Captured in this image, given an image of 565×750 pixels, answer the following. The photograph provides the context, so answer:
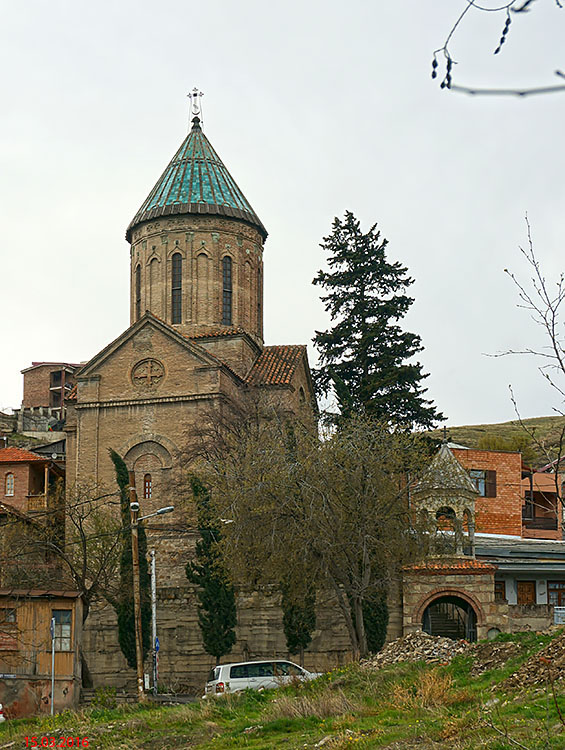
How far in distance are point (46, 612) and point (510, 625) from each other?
14401 millimetres

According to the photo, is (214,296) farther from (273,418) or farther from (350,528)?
(350,528)

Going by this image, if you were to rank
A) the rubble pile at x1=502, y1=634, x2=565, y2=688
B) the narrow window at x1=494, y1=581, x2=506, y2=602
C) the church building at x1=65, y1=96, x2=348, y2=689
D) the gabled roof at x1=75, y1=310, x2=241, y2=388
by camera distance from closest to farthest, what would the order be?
1. the rubble pile at x1=502, y1=634, x2=565, y2=688
2. the church building at x1=65, y1=96, x2=348, y2=689
3. the narrow window at x1=494, y1=581, x2=506, y2=602
4. the gabled roof at x1=75, y1=310, x2=241, y2=388

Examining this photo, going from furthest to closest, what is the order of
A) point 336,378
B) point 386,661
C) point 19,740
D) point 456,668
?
point 336,378
point 386,661
point 456,668
point 19,740

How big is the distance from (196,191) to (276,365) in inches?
336

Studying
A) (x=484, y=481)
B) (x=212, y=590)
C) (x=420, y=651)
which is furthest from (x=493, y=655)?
(x=484, y=481)

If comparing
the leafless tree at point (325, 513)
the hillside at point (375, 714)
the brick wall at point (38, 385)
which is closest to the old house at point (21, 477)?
the leafless tree at point (325, 513)

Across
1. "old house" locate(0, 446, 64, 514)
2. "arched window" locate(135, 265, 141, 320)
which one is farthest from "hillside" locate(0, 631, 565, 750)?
"old house" locate(0, 446, 64, 514)

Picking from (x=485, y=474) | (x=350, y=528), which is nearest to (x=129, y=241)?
(x=485, y=474)

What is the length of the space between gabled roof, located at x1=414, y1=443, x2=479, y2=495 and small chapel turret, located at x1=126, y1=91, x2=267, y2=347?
37.6 ft

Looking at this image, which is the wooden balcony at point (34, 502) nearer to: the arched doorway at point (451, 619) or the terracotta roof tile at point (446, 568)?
the arched doorway at point (451, 619)

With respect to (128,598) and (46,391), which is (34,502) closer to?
(128,598)

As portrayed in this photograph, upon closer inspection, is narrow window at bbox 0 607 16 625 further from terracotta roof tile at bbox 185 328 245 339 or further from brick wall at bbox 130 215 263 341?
brick wall at bbox 130 215 263 341

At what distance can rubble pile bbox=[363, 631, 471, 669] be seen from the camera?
2052 centimetres

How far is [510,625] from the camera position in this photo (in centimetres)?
3222
